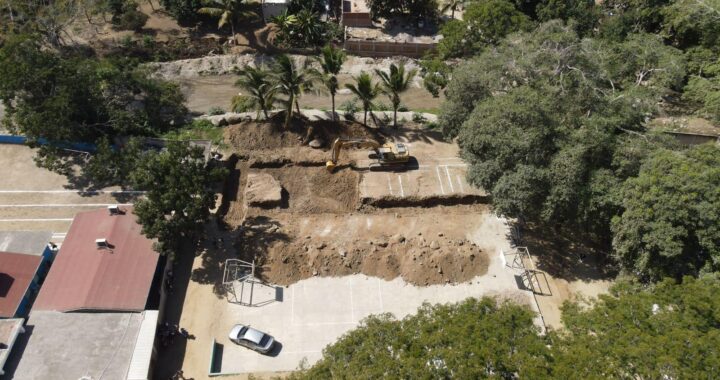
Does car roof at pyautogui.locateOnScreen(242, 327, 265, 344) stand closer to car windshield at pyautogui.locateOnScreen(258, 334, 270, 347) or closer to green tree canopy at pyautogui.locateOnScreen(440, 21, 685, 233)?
car windshield at pyautogui.locateOnScreen(258, 334, 270, 347)

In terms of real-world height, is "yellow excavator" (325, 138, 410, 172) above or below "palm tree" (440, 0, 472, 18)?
below

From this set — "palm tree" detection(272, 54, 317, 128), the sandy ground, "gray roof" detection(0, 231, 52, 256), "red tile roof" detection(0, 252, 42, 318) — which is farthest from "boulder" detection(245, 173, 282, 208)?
"red tile roof" detection(0, 252, 42, 318)

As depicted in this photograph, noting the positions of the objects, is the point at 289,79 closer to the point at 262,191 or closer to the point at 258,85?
the point at 258,85

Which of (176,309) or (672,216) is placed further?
(176,309)

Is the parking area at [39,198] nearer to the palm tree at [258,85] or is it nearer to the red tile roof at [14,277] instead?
the red tile roof at [14,277]

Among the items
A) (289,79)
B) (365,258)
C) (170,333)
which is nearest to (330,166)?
(289,79)

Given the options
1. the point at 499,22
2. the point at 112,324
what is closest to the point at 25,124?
the point at 112,324
